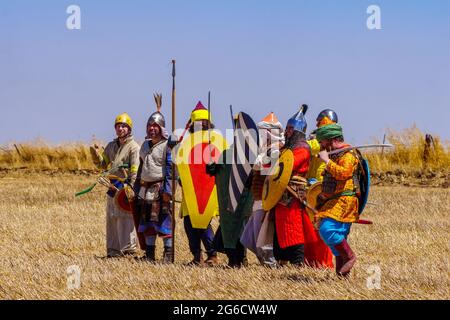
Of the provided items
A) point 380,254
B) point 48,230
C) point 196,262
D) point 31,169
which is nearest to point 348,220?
point 196,262

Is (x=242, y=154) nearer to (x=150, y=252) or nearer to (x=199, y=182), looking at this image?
(x=199, y=182)

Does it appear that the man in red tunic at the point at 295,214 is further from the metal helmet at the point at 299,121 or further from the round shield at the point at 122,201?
the round shield at the point at 122,201

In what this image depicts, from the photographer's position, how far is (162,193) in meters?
12.0

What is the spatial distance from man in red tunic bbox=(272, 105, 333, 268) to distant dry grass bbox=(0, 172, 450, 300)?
253 mm

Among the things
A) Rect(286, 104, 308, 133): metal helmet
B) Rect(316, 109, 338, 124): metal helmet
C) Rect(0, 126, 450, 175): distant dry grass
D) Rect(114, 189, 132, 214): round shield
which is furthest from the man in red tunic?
Rect(0, 126, 450, 175): distant dry grass

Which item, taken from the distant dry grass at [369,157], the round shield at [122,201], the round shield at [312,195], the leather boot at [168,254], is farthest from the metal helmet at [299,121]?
the distant dry grass at [369,157]

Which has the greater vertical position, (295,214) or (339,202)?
(339,202)

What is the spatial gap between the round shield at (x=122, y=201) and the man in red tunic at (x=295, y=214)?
252 cm

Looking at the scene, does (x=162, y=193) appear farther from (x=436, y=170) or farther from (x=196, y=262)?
(x=436, y=170)

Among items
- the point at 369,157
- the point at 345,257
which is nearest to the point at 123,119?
the point at 345,257

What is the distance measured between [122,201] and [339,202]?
3.76 m

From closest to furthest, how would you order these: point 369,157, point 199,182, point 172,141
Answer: point 199,182 → point 172,141 → point 369,157

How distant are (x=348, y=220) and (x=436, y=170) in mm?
17813

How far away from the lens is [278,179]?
34.7 ft
